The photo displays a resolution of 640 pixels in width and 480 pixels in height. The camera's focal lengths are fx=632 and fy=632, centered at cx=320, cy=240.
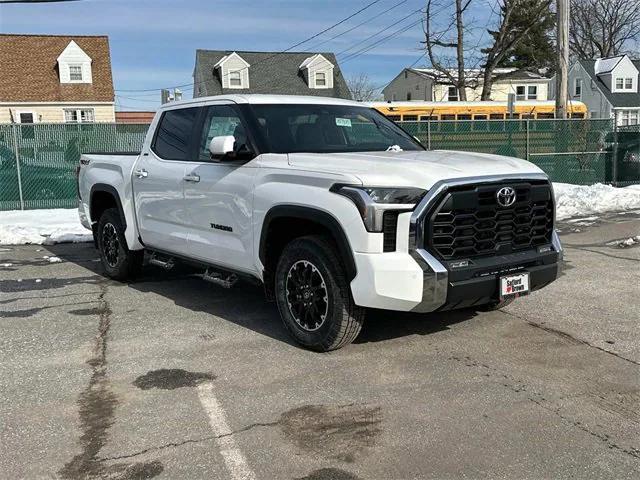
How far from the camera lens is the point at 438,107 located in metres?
28.2

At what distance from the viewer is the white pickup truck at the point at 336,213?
165 inches

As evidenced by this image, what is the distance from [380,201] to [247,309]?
7.96 ft

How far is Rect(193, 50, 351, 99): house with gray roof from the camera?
44.6m

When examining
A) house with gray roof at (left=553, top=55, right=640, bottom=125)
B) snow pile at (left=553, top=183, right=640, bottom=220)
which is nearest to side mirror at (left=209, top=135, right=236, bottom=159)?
snow pile at (left=553, top=183, right=640, bottom=220)

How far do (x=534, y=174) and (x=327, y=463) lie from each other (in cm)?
276

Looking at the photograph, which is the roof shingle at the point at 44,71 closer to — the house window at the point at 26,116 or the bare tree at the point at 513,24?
the house window at the point at 26,116

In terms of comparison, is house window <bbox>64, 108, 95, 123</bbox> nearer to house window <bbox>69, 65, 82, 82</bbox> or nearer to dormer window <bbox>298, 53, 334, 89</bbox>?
house window <bbox>69, 65, 82, 82</bbox>

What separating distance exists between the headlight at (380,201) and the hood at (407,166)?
4 centimetres

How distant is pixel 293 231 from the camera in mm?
4992

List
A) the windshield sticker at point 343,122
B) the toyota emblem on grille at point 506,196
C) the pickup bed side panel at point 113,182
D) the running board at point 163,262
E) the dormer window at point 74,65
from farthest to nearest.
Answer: the dormer window at point 74,65 → the pickup bed side panel at point 113,182 → the running board at point 163,262 → the windshield sticker at point 343,122 → the toyota emblem on grille at point 506,196

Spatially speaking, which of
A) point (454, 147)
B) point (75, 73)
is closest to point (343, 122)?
point (454, 147)

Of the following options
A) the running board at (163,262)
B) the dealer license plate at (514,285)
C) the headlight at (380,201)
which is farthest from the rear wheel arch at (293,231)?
the running board at (163,262)

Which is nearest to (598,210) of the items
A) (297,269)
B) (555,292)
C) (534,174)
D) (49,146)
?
(555,292)

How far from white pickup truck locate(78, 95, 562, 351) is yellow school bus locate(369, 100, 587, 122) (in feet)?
70.7
